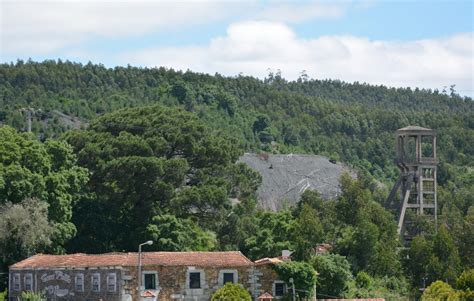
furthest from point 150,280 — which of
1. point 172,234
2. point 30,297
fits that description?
point 172,234

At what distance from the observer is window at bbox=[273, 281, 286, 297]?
2448 inches

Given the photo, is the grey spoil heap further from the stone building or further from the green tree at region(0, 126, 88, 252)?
the stone building

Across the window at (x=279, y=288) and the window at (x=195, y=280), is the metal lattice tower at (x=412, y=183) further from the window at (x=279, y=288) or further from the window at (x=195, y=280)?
the window at (x=195, y=280)

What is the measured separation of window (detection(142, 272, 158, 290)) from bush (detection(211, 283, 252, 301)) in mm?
3295

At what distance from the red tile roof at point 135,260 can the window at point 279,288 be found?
1679 millimetres

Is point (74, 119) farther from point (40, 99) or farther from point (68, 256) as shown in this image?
point (68, 256)

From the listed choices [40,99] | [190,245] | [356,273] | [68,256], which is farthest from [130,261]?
[40,99]

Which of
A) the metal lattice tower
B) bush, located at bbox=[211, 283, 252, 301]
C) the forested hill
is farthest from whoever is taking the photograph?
the forested hill

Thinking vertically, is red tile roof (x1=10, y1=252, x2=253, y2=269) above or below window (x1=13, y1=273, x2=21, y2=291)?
above

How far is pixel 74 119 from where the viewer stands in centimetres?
13050

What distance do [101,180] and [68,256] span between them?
12.7m

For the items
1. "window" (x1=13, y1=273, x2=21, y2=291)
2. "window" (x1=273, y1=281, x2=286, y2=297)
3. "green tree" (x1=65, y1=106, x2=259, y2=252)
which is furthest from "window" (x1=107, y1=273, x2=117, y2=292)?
"green tree" (x1=65, y1=106, x2=259, y2=252)

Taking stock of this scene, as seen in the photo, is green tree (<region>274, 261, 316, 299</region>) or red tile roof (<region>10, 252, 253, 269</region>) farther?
red tile roof (<region>10, 252, 253, 269</region>)

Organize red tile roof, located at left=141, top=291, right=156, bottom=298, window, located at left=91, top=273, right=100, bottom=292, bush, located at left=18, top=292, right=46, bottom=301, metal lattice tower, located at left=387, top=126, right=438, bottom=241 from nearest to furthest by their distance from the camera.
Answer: bush, located at left=18, top=292, right=46, bottom=301 < red tile roof, located at left=141, top=291, right=156, bottom=298 < window, located at left=91, top=273, right=100, bottom=292 < metal lattice tower, located at left=387, top=126, right=438, bottom=241
